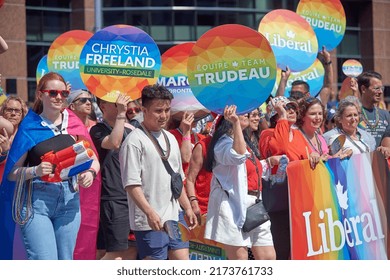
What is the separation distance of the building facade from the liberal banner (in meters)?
23.8

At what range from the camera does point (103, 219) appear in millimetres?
7887

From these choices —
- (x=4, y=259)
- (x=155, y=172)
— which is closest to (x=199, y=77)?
(x=155, y=172)

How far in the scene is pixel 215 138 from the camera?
24.2 ft

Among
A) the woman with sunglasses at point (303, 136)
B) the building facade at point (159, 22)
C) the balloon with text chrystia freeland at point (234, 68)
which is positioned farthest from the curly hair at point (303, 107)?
the building facade at point (159, 22)

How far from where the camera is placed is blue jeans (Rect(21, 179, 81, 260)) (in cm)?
639

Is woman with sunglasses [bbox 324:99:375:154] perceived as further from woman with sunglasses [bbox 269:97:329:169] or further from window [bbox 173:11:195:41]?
window [bbox 173:11:195:41]

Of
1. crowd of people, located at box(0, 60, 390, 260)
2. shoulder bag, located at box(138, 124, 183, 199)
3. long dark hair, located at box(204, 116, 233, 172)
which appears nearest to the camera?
crowd of people, located at box(0, 60, 390, 260)

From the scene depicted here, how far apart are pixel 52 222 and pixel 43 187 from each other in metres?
0.24

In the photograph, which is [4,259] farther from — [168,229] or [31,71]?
[31,71]

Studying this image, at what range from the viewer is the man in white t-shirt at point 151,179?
22.2 feet

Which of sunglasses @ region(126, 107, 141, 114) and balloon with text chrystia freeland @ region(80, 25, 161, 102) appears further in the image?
sunglasses @ region(126, 107, 141, 114)

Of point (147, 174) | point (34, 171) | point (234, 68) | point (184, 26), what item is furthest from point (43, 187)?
point (184, 26)

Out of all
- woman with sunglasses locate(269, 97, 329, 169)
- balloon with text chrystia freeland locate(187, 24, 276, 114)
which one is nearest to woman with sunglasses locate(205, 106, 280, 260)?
balloon with text chrystia freeland locate(187, 24, 276, 114)

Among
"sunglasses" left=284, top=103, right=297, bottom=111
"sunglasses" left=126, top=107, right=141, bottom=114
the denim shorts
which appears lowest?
the denim shorts
